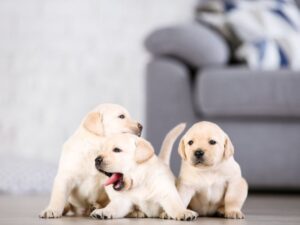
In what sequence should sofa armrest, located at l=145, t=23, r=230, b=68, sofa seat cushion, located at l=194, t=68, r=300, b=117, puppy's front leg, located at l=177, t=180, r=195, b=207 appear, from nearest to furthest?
puppy's front leg, located at l=177, t=180, r=195, b=207
sofa seat cushion, located at l=194, t=68, r=300, b=117
sofa armrest, located at l=145, t=23, r=230, b=68

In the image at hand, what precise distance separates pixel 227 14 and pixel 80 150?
1898mm

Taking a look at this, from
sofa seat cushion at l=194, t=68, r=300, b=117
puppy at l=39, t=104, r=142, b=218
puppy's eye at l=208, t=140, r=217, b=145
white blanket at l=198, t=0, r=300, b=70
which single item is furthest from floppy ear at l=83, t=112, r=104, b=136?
white blanket at l=198, t=0, r=300, b=70

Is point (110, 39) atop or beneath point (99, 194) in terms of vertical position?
atop

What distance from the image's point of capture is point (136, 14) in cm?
369

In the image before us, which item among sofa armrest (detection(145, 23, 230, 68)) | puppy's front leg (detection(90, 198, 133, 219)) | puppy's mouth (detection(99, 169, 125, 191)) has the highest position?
sofa armrest (detection(145, 23, 230, 68))

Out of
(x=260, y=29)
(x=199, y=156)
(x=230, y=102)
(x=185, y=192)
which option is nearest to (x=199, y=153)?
(x=199, y=156)

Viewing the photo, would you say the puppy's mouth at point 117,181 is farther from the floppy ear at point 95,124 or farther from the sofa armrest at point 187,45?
the sofa armrest at point 187,45

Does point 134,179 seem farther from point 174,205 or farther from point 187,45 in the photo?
point 187,45

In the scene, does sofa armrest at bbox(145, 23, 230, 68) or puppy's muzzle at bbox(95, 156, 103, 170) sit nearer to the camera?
puppy's muzzle at bbox(95, 156, 103, 170)

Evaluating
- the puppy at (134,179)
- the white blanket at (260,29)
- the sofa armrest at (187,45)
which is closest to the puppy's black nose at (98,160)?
the puppy at (134,179)

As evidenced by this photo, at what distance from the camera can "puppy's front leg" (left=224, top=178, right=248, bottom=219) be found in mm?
1207

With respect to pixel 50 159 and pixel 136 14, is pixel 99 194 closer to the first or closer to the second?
pixel 50 159

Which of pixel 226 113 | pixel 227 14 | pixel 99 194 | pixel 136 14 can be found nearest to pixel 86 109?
pixel 136 14

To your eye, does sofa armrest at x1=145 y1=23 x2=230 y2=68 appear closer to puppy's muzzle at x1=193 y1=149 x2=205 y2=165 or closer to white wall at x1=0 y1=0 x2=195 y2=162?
white wall at x1=0 y1=0 x2=195 y2=162
